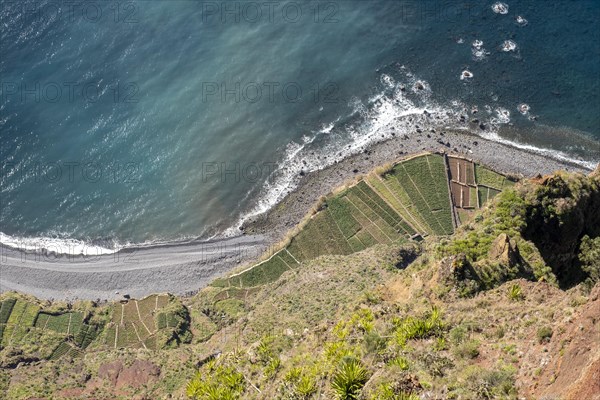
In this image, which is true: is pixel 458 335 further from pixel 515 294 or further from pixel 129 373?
pixel 129 373

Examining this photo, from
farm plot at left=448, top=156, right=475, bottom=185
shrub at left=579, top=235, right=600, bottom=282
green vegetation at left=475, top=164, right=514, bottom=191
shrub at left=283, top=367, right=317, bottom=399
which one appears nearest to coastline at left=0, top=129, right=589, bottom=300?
green vegetation at left=475, top=164, right=514, bottom=191

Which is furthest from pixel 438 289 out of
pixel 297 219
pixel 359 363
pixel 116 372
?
pixel 297 219

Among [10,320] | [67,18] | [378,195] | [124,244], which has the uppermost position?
[67,18]

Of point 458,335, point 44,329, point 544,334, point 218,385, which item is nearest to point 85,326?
point 44,329

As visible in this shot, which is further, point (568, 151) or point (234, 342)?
point (568, 151)

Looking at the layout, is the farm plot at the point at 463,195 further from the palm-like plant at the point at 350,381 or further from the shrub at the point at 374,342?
the palm-like plant at the point at 350,381

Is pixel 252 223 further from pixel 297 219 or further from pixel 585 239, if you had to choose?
pixel 585 239

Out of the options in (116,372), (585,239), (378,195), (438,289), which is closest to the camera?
(438,289)
